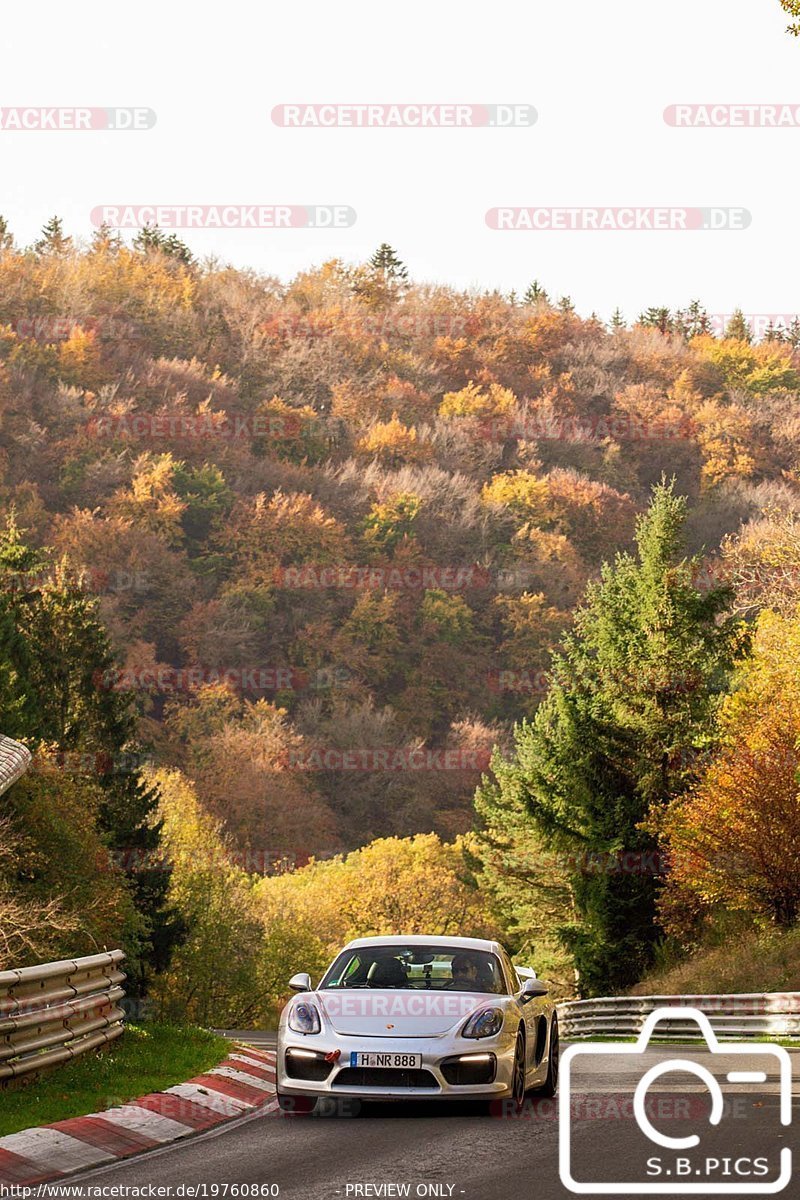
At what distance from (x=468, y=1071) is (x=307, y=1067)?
115 centimetres

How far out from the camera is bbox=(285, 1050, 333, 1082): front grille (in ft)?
38.0

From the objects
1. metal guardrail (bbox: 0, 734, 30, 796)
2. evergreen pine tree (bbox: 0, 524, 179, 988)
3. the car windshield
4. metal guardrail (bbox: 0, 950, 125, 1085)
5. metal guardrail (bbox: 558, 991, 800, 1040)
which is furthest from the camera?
evergreen pine tree (bbox: 0, 524, 179, 988)

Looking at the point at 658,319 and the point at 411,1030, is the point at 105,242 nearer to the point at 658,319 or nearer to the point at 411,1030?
the point at 658,319

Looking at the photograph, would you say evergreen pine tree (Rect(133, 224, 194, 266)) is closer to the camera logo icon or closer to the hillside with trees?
the hillside with trees

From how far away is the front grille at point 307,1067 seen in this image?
11578 mm

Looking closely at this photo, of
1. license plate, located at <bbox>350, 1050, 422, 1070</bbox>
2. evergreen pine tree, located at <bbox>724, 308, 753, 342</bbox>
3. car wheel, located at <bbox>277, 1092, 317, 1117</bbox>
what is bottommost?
car wheel, located at <bbox>277, 1092, 317, 1117</bbox>

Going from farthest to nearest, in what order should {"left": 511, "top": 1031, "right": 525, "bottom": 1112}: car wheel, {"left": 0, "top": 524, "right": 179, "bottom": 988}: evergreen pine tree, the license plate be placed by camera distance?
{"left": 0, "top": 524, "right": 179, "bottom": 988}: evergreen pine tree → {"left": 511, "top": 1031, "right": 525, "bottom": 1112}: car wheel → the license plate

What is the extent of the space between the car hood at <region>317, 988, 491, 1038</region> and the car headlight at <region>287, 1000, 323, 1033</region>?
85 millimetres

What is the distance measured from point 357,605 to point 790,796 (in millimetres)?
83653

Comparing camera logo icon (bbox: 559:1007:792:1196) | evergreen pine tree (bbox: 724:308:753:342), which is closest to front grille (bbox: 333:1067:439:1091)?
camera logo icon (bbox: 559:1007:792:1196)

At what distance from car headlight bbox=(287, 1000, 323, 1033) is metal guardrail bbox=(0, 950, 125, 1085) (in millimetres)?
1942

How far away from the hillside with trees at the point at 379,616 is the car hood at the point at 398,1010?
19.9 ft

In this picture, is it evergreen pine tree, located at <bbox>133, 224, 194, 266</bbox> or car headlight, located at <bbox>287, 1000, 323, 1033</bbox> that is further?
evergreen pine tree, located at <bbox>133, 224, 194, 266</bbox>

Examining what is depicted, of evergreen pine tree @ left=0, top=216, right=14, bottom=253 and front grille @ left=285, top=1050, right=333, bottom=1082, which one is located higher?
evergreen pine tree @ left=0, top=216, right=14, bottom=253
